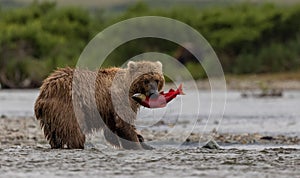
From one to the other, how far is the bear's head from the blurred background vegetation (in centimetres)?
3997

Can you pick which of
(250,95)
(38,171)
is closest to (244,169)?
(38,171)

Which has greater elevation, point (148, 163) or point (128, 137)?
point (128, 137)

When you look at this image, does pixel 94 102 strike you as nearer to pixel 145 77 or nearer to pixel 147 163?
pixel 145 77

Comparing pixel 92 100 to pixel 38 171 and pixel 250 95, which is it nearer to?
pixel 38 171

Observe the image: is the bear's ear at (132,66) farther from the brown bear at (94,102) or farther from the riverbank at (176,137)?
the riverbank at (176,137)

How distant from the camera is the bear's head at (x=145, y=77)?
480 inches

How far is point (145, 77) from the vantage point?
40.1ft

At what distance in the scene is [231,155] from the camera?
11562 millimetres

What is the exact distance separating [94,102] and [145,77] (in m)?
0.76

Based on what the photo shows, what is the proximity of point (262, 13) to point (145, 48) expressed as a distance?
510 inches

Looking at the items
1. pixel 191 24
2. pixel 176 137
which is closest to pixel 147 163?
pixel 176 137

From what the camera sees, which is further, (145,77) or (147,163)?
(145,77)

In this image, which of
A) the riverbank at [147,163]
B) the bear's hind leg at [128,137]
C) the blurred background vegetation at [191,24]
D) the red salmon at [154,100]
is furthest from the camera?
the blurred background vegetation at [191,24]

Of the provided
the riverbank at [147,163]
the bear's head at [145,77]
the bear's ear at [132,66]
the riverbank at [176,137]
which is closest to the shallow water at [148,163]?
the riverbank at [147,163]
